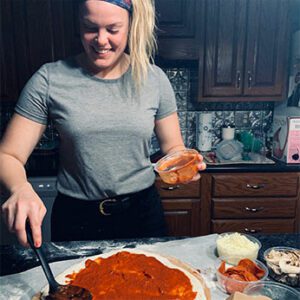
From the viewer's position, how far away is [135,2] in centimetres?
102

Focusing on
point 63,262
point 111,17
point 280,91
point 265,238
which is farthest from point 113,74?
point 280,91

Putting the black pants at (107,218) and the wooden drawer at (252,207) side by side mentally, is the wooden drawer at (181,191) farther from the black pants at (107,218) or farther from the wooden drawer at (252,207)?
the black pants at (107,218)

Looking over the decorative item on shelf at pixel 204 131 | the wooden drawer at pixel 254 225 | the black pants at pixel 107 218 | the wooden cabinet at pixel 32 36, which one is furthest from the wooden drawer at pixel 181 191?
the wooden cabinet at pixel 32 36

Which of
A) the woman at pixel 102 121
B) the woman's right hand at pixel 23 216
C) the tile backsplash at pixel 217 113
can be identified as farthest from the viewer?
the tile backsplash at pixel 217 113

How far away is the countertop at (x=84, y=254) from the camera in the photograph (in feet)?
2.74

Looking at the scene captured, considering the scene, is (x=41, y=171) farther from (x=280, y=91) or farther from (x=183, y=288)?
(x=280, y=91)

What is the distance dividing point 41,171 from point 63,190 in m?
1.02

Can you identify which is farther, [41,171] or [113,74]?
[41,171]

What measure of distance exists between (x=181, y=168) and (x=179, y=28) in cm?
152

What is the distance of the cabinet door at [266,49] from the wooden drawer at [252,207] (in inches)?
27.8

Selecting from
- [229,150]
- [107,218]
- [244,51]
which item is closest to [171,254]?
[107,218]

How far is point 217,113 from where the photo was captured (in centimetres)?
256

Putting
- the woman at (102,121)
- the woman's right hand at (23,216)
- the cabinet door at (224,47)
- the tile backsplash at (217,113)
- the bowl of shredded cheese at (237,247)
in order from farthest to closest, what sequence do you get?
the tile backsplash at (217,113), the cabinet door at (224,47), the woman at (102,121), the bowl of shredded cheese at (237,247), the woman's right hand at (23,216)

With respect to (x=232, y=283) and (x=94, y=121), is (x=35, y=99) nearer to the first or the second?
(x=94, y=121)
